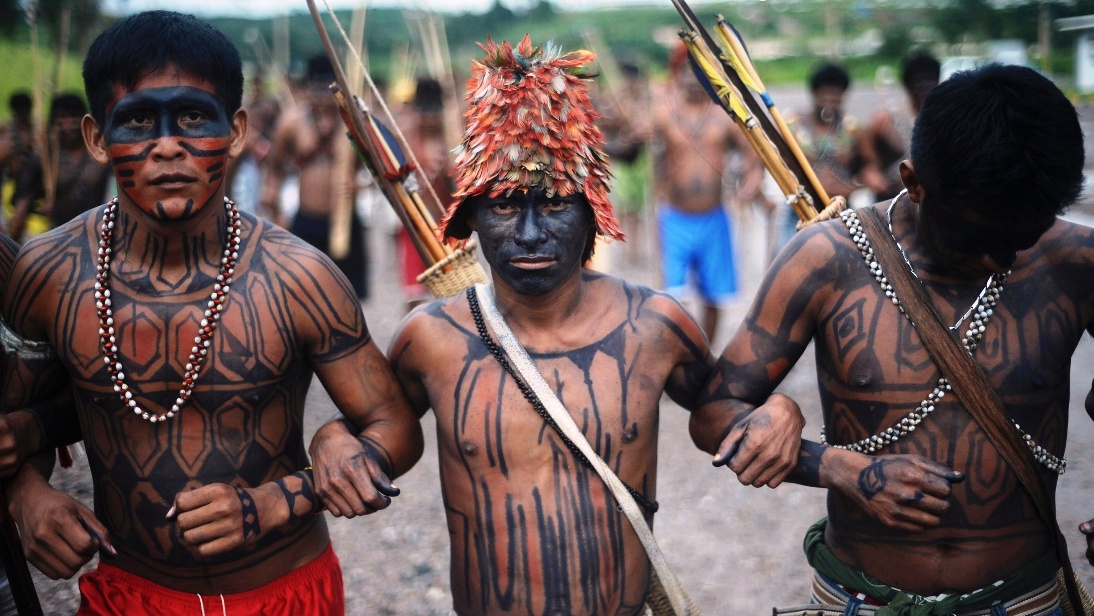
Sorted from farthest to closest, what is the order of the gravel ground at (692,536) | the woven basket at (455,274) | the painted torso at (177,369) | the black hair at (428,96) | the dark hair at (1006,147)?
the black hair at (428,96)
the gravel ground at (692,536)
the woven basket at (455,274)
the painted torso at (177,369)
the dark hair at (1006,147)

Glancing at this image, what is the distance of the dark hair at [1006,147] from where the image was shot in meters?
2.17

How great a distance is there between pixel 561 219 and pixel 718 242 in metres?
4.83

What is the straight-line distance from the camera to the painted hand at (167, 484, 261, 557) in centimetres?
225

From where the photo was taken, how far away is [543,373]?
255cm

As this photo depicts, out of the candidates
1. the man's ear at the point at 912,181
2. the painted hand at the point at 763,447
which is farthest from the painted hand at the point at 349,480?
the man's ear at the point at 912,181

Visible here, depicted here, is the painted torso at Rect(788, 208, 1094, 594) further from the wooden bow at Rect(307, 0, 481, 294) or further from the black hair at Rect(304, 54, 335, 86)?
the black hair at Rect(304, 54, 335, 86)

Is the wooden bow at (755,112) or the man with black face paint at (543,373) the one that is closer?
the man with black face paint at (543,373)

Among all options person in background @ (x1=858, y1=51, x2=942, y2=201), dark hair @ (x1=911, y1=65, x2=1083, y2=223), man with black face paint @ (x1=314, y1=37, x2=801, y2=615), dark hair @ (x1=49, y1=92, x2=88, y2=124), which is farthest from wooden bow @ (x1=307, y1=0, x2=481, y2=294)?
person in background @ (x1=858, y1=51, x2=942, y2=201)

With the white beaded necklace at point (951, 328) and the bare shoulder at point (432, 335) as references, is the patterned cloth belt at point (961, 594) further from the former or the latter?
the bare shoulder at point (432, 335)

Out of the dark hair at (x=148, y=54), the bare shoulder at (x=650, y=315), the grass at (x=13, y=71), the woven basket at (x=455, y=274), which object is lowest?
the bare shoulder at (x=650, y=315)

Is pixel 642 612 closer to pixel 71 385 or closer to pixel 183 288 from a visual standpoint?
pixel 183 288

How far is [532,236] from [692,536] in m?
2.84

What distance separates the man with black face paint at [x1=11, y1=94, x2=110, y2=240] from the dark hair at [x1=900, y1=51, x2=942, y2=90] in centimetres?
588

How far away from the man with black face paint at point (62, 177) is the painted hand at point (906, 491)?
6147mm
